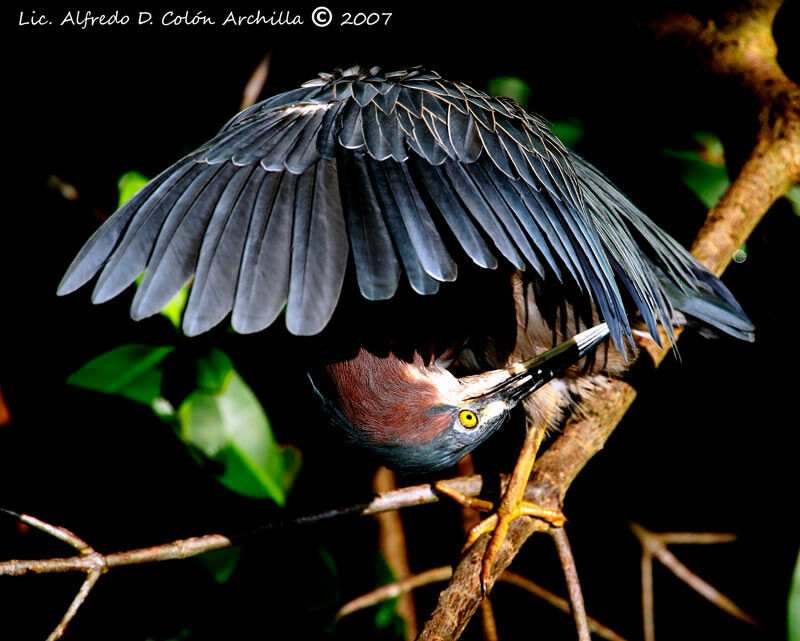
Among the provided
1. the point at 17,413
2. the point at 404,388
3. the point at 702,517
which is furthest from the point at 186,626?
the point at 702,517

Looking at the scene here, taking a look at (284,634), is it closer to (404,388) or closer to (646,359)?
(404,388)

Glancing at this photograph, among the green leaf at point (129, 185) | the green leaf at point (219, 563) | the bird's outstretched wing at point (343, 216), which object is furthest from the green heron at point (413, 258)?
the green leaf at point (219, 563)

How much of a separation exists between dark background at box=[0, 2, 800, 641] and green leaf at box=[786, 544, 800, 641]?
0.69 metres

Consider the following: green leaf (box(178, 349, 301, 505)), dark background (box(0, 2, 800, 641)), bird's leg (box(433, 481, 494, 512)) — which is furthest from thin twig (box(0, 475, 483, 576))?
dark background (box(0, 2, 800, 641))

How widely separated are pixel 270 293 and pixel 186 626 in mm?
1531

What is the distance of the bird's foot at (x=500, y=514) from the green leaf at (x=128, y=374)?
78 centimetres

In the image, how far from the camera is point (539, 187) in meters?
1.49

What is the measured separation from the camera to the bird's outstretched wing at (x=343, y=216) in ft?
3.88

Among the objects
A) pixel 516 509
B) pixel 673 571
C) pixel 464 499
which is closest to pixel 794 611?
pixel 673 571

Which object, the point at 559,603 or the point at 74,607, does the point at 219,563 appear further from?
the point at 559,603

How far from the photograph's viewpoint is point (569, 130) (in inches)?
95.4

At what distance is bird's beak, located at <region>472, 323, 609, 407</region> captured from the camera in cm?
173

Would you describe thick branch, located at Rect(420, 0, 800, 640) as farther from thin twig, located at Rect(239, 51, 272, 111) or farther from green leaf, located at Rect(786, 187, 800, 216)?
thin twig, located at Rect(239, 51, 272, 111)

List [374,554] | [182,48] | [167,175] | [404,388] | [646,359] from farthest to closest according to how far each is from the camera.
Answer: [182,48] < [374,554] < [646,359] < [404,388] < [167,175]
